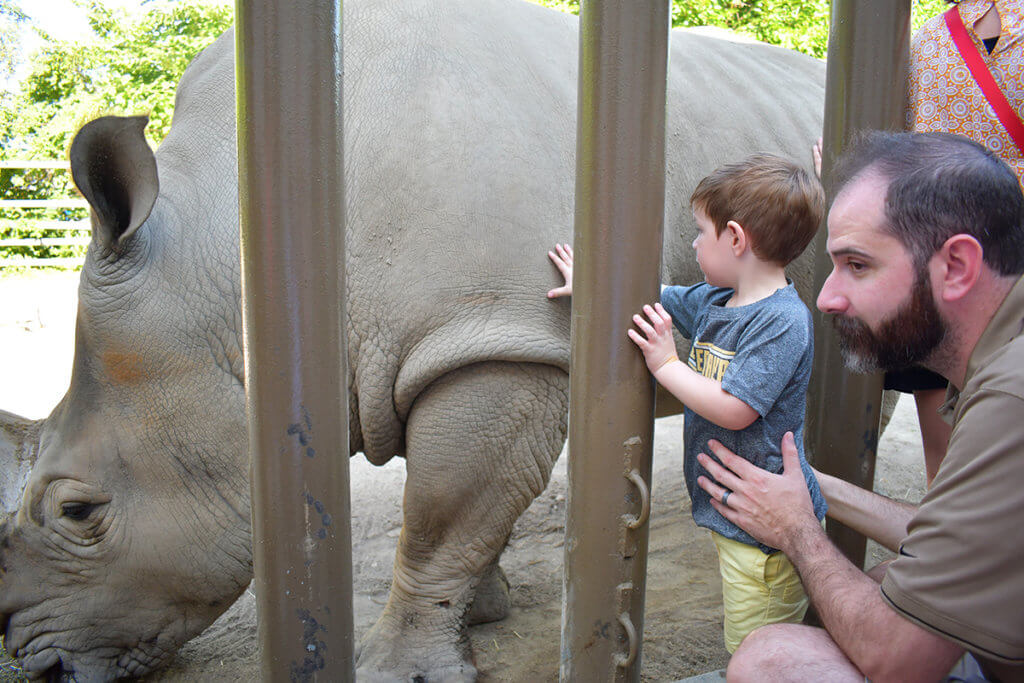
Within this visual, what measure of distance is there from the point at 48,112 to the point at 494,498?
17321mm

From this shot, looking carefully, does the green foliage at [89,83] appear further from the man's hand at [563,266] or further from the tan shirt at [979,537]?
the tan shirt at [979,537]

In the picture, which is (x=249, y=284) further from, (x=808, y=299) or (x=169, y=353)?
(x=808, y=299)

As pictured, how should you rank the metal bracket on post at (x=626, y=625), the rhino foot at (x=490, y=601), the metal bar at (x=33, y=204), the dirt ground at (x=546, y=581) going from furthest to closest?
1. the metal bar at (x=33, y=204)
2. the rhino foot at (x=490, y=601)
3. the dirt ground at (x=546, y=581)
4. the metal bracket on post at (x=626, y=625)

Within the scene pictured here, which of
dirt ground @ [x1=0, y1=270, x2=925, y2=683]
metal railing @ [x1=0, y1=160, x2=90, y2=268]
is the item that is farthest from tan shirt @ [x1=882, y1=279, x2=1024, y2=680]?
metal railing @ [x1=0, y1=160, x2=90, y2=268]

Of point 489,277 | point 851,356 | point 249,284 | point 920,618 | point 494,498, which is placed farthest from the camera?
point 494,498

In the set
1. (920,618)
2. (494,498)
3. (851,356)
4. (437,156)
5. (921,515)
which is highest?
(437,156)

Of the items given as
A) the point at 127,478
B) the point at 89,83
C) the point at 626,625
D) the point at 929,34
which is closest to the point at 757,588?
the point at 626,625

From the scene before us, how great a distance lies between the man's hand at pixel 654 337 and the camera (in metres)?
1.83

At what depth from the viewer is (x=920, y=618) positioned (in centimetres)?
148

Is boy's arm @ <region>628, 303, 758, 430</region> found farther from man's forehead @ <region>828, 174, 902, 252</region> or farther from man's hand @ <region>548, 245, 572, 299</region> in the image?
man's hand @ <region>548, 245, 572, 299</region>

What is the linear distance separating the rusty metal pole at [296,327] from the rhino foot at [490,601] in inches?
65.2

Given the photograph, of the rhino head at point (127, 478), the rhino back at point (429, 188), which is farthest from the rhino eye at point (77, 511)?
the rhino back at point (429, 188)

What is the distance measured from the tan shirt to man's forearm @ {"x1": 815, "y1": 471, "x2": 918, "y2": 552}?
68 cm

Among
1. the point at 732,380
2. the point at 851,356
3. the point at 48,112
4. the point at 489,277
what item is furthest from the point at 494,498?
the point at 48,112
